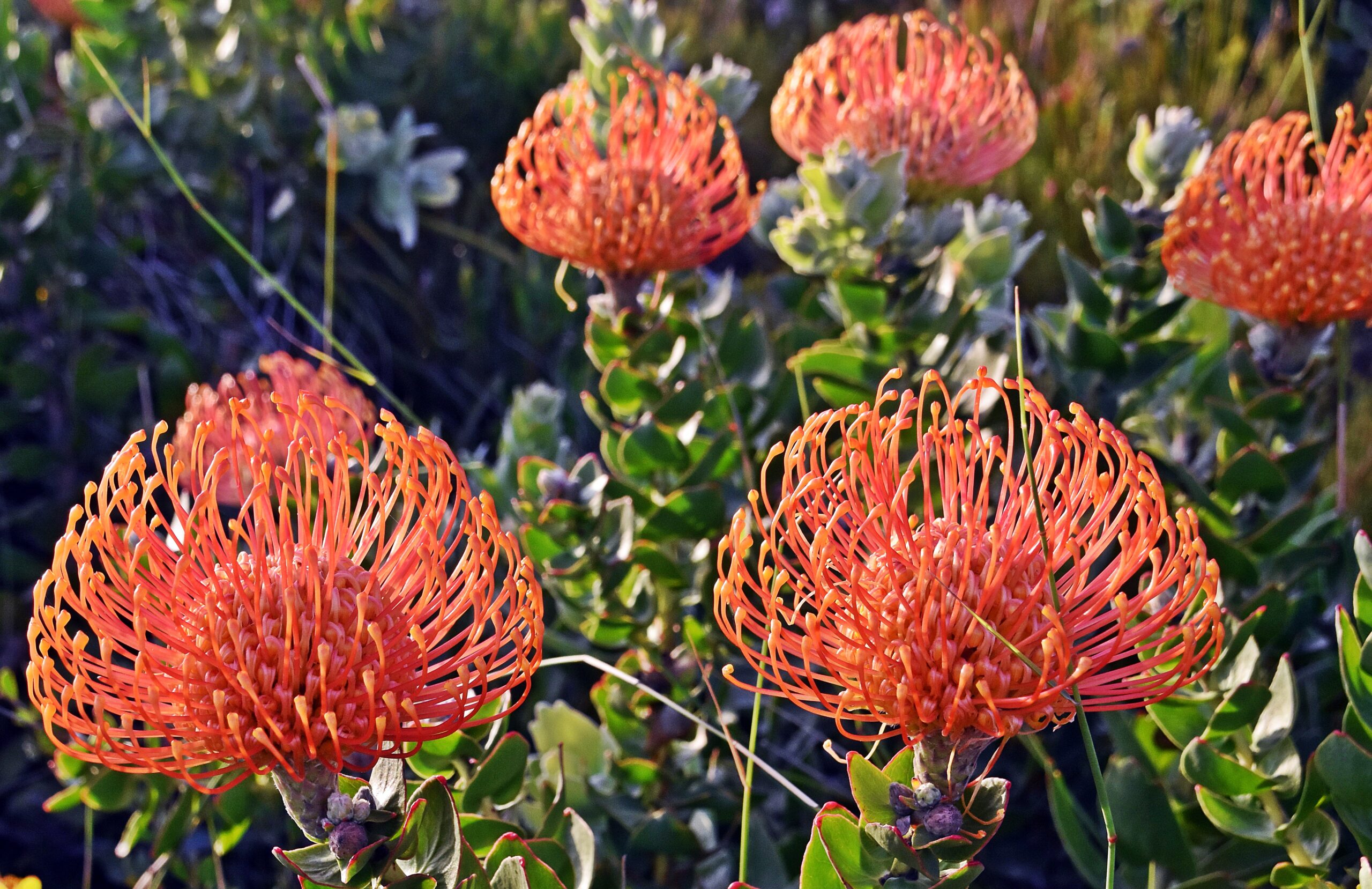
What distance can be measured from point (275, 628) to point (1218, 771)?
0.82 meters

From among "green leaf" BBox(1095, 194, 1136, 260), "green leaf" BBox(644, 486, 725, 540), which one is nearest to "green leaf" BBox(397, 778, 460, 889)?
"green leaf" BBox(644, 486, 725, 540)

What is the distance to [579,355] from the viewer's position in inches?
88.0

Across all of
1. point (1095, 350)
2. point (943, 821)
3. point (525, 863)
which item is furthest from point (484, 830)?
point (1095, 350)

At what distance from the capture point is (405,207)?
7.12 feet

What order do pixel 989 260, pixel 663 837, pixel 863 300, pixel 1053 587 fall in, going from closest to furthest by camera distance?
pixel 1053 587, pixel 663 837, pixel 863 300, pixel 989 260

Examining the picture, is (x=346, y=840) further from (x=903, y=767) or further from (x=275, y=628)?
(x=903, y=767)

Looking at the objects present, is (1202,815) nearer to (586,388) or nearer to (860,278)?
(860,278)

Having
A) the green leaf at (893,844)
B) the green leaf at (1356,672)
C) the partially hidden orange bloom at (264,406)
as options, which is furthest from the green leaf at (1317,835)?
the partially hidden orange bloom at (264,406)

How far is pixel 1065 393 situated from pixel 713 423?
51cm

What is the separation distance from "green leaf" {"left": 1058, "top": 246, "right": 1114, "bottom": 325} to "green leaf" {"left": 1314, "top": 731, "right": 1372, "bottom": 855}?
2.20 feet

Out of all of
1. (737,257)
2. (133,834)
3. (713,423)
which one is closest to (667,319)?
(713,423)

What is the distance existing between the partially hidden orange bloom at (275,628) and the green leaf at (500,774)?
158 mm

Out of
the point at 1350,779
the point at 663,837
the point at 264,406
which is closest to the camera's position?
the point at 1350,779

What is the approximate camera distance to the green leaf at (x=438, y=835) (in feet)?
2.44
